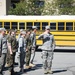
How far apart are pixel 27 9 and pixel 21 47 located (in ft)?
91.9

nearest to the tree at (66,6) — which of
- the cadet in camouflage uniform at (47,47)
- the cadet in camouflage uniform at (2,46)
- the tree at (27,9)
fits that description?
the tree at (27,9)

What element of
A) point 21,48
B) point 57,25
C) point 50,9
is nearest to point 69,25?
point 57,25

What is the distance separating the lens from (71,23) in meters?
24.9

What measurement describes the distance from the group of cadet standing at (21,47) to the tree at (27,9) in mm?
25681

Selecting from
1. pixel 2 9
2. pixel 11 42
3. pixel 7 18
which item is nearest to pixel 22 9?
pixel 2 9

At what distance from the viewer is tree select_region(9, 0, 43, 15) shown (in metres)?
41.6

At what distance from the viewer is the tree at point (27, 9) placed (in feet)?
136

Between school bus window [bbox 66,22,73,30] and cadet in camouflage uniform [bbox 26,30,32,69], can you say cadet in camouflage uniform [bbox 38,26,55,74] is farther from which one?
school bus window [bbox 66,22,73,30]

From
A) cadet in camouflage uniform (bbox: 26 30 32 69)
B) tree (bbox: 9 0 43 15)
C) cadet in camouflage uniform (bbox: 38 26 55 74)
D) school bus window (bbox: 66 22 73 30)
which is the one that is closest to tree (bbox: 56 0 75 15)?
tree (bbox: 9 0 43 15)

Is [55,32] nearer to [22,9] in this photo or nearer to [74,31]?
[74,31]

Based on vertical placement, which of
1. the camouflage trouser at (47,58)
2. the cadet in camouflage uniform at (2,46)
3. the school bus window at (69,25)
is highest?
the school bus window at (69,25)

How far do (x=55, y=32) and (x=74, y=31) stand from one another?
129 centimetres

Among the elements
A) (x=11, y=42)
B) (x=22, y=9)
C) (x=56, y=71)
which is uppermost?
(x=22, y=9)

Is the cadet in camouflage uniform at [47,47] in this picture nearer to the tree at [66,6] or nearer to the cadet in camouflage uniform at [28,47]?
the cadet in camouflage uniform at [28,47]
